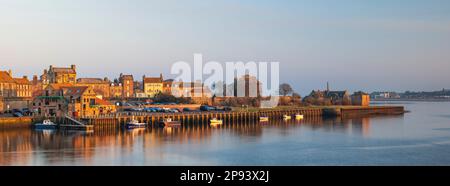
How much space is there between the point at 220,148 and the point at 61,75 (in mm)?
56817

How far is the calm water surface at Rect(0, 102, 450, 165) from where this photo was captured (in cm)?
3144

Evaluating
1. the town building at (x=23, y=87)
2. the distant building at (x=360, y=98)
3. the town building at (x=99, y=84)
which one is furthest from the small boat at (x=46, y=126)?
the distant building at (x=360, y=98)

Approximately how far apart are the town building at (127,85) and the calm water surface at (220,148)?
59.5 meters

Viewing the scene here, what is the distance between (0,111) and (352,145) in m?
41.4

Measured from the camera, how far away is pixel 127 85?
359 feet

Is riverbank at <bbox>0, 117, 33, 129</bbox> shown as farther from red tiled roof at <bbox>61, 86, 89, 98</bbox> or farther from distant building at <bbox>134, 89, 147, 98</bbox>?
distant building at <bbox>134, 89, 147, 98</bbox>

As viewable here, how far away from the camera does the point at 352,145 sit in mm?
39750

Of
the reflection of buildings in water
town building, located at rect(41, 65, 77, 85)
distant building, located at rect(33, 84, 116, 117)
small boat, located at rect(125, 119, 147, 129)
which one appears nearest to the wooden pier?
small boat, located at rect(125, 119, 147, 129)

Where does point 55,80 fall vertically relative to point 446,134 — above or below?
above

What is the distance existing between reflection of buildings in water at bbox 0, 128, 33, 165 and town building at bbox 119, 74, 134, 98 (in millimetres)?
58630

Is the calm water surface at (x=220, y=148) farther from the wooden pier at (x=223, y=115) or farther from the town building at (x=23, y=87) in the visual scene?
the town building at (x=23, y=87)

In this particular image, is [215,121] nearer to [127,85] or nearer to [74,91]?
[74,91]
